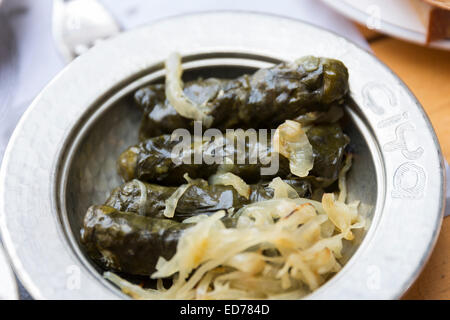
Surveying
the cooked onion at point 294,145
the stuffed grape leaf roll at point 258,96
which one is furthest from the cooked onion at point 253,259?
the stuffed grape leaf roll at point 258,96

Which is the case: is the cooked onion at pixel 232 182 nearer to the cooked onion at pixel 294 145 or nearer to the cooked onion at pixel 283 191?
the cooked onion at pixel 283 191

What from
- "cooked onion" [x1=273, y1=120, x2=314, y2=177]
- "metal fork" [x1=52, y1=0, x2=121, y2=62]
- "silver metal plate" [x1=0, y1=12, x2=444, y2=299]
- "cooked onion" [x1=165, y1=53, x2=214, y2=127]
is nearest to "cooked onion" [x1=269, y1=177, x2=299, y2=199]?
"cooked onion" [x1=273, y1=120, x2=314, y2=177]

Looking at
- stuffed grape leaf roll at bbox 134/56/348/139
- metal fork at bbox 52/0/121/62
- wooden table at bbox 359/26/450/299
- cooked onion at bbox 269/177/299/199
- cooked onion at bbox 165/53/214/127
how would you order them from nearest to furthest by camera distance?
cooked onion at bbox 269/177/299/199 < stuffed grape leaf roll at bbox 134/56/348/139 < cooked onion at bbox 165/53/214/127 < wooden table at bbox 359/26/450/299 < metal fork at bbox 52/0/121/62

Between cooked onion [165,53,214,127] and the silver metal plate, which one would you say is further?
cooked onion [165,53,214,127]

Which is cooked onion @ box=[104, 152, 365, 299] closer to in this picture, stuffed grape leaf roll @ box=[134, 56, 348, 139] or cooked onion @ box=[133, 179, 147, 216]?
cooked onion @ box=[133, 179, 147, 216]

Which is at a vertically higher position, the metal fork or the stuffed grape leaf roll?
the metal fork

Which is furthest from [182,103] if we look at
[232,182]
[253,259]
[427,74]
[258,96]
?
[427,74]
